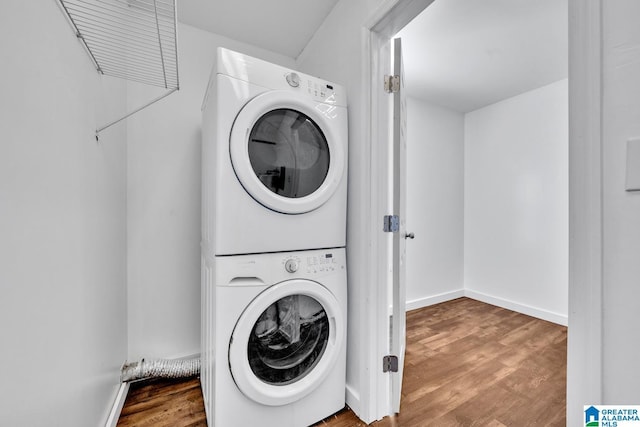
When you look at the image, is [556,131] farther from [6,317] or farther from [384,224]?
[6,317]

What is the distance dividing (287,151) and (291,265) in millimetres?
545

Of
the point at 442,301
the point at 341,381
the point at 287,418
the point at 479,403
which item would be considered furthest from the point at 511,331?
the point at 287,418

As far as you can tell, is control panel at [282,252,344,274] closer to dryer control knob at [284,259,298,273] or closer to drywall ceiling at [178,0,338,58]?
dryer control knob at [284,259,298,273]

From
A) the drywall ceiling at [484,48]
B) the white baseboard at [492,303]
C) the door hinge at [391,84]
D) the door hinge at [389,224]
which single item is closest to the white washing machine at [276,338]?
the door hinge at [389,224]

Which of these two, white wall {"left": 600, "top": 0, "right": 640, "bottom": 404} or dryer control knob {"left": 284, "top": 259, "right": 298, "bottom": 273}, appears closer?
white wall {"left": 600, "top": 0, "right": 640, "bottom": 404}

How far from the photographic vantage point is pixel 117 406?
4.44 ft

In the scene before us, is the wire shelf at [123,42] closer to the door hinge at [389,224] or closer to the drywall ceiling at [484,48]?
the door hinge at [389,224]

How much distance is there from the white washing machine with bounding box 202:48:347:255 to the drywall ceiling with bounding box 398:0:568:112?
1101 mm

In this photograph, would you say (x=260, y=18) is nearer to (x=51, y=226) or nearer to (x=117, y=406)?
(x=51, y=226)

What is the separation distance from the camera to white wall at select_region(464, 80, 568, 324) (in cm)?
263

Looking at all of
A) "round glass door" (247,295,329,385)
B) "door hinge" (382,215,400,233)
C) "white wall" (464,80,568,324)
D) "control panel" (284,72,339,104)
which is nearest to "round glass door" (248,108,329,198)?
"control panel" (284,72,339,104)

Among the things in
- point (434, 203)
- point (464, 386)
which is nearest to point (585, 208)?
point (464, 386)

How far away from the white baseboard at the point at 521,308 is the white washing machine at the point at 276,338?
257 cm

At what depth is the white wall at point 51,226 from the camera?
612 millimetres
